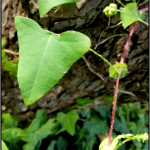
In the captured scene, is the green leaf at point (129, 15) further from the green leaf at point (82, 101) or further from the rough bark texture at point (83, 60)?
the green leaf at point (82, 101)

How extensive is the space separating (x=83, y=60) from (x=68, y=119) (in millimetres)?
345

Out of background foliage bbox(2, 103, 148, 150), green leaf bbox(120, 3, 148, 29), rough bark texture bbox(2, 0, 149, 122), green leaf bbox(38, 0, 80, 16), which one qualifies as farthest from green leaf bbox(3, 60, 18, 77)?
green leaf bbox(120, 3, 148, 29)

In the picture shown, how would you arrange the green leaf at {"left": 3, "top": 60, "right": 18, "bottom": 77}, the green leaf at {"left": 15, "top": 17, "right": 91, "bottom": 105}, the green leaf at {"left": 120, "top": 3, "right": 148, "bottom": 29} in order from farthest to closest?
1. the green leaf at {"left": 3, "top": 60, "right": 18, "bottom": 77}
2. the green leaf at {"left": 120, "top": 3, "right": 148, "bottom": 29}
3. the green leaf at {"left": 15, "top": 17, "right": 91, "bottom": 105}

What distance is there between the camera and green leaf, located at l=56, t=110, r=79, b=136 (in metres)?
0.91

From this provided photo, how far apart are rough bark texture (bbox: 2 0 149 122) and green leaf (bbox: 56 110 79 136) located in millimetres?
39

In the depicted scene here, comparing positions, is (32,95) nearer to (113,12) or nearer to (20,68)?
(20,68)

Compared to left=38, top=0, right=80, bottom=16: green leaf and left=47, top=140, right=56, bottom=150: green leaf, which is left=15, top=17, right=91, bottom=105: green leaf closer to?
left=38, top=0, right=80, bottom=16: green leaf

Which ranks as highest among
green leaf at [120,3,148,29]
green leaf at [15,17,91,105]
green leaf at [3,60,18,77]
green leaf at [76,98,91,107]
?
green leaf at [120,3,148,29]

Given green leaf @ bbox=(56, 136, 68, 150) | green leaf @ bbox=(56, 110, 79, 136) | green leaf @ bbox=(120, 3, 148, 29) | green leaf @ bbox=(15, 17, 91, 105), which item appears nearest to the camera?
green leaf @ bbox=(15, 17, 91, 105)

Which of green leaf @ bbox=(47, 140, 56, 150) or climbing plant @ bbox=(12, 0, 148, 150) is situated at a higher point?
climbing plant @ bbox=(12, 0, 148, 150)

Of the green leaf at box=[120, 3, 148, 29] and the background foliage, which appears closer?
the green leaf at box=[120, 3, 148, 29]

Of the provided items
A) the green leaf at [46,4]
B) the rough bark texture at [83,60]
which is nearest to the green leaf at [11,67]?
the rough bark texture at [83,60]

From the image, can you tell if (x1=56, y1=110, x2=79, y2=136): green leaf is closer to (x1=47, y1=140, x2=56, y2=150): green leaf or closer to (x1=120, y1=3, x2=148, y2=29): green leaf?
(x1=47, y1=140, x2=56, y2=150): green leaf

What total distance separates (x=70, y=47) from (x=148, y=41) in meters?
0.38
